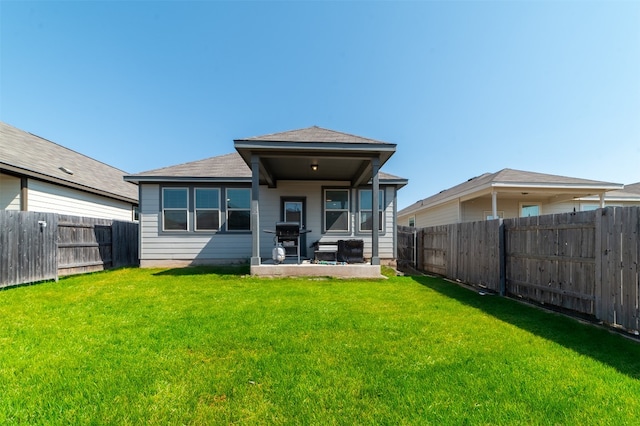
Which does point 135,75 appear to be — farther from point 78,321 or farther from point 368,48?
point 78,321

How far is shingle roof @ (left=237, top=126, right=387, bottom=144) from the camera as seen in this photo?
7019mm

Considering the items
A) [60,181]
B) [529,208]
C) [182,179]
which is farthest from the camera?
[529,208]

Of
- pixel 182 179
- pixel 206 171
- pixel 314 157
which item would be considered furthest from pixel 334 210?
pixel 182 179

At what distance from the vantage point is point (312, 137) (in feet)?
24.2

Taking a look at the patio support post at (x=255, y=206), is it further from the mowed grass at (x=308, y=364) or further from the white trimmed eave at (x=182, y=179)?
the white trimmed eave at (x=182, y=179)

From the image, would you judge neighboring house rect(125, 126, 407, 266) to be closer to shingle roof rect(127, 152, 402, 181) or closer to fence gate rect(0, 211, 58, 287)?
shingle roof rect(127, 152, 402, 181)

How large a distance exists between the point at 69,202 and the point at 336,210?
945cm

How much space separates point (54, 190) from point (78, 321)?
7803 millimetres

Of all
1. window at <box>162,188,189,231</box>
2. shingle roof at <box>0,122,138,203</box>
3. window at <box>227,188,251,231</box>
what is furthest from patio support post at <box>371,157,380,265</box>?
shingle roof at <box>0,122,138,203</box>

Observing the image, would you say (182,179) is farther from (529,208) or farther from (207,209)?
(529,208)

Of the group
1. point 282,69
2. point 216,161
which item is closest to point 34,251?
point 216,161

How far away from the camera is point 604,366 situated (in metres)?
2.63

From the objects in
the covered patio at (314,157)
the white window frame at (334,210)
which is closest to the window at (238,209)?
the covered patio at (314,157)

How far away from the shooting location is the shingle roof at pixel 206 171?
9.61m
